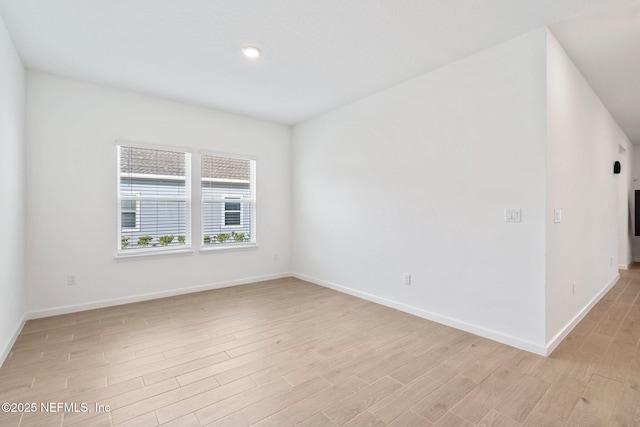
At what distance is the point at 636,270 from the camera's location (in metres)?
6.09

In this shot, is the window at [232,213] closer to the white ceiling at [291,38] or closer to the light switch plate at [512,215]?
the white ceiling at [291,38]

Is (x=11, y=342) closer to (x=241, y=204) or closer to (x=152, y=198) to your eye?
(x=152, y=198)

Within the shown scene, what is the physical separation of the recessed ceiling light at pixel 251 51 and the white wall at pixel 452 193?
171 centimetres

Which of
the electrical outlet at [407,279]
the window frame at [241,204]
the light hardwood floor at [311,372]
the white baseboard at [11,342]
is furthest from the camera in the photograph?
the window frame at [241,204]

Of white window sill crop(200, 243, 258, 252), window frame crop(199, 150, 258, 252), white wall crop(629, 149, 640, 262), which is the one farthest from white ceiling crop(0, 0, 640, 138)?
white wall crop(629, 149, 640, 262)

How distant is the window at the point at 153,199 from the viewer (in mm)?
4113

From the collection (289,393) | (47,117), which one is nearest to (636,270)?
(289,393)

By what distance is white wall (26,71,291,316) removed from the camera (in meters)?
3.51

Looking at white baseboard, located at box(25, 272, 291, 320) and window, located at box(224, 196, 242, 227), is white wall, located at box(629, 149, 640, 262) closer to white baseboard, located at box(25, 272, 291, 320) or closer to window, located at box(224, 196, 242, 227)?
white baseboard, located at box(25, 272, 291, 320)

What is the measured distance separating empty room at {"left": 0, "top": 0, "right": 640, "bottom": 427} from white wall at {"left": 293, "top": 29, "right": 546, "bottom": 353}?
0.02 metres

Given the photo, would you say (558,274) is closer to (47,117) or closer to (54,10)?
(54,10)

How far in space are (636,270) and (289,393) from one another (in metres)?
7.52

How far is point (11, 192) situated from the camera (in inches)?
112

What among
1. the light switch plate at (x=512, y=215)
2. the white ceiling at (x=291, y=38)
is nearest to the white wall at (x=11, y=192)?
the white ceiling at (x=291, y=38)
